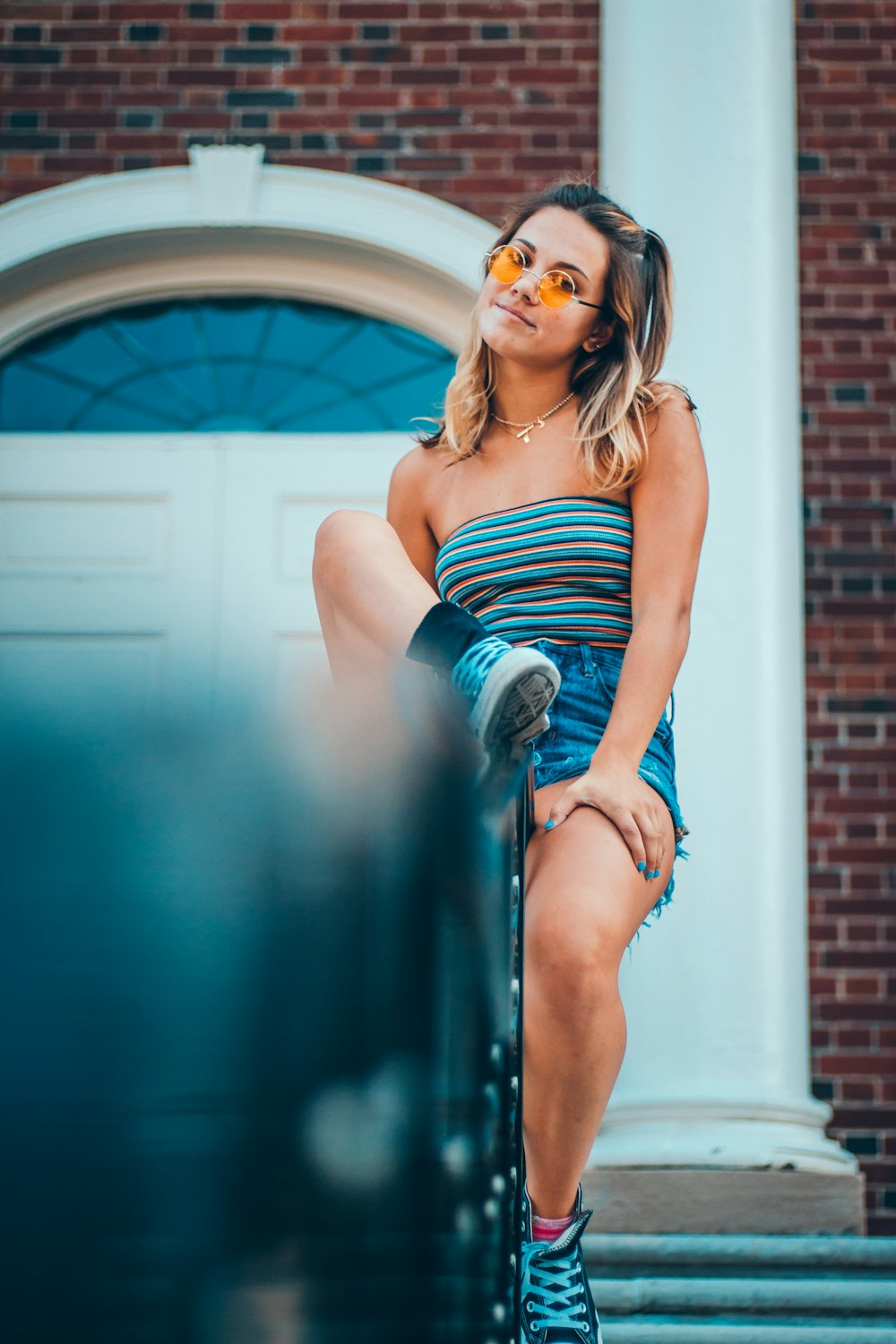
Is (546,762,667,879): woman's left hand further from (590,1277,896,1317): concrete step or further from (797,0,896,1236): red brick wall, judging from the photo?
(797,0,896,1236): red brick wall

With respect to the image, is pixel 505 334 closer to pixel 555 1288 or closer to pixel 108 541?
pixel 555 1288

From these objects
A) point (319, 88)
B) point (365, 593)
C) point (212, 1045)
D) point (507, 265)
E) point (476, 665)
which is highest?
point (319, 88)

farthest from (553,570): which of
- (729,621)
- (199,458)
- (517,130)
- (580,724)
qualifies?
(517,130)

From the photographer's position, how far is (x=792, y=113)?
17.1 ft

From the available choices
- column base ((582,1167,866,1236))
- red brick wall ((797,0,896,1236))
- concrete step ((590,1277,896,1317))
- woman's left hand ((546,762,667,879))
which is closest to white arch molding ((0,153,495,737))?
red brick wall ((797,0,896,1236))

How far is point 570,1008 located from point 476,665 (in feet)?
1.77

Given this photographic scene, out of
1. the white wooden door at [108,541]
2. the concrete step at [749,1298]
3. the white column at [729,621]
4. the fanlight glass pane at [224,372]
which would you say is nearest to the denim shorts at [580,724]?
the concrete step at [749,1298]

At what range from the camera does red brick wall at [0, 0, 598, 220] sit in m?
5.54

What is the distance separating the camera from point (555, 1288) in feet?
6.82

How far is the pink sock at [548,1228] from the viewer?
2.12 m

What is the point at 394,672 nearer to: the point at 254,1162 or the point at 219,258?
the point at 254,1162

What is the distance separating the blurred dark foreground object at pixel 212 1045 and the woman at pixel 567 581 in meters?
0.61

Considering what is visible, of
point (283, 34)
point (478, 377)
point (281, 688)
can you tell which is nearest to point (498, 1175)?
point (281, 688)

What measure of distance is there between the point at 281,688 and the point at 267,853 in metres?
0.16
